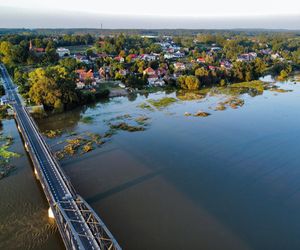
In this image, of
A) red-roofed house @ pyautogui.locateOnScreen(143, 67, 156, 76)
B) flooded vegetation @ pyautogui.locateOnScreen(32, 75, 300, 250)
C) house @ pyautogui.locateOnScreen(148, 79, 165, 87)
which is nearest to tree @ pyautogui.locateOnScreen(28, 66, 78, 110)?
flooded vegetation @ pyautogui.locateOnScreen(32, 75, 300, 250)

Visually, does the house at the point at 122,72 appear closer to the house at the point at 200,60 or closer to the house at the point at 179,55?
the house at the point at 200,60

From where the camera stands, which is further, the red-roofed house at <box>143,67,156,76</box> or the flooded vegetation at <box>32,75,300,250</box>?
the red-roofed house at <box>143,67,156,76</box>

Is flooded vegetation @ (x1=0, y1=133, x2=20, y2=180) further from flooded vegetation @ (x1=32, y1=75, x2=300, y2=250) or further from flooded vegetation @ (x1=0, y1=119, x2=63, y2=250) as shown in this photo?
flooded vegetation @ (x1=32, y1=75, x2=300, y2=250)

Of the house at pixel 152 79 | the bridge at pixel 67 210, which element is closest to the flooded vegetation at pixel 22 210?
the bridge at pixel 67 210

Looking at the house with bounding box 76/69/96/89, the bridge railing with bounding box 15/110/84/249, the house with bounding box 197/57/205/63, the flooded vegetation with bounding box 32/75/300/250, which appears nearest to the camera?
the bridge railing with bounding box 15/110/84/249

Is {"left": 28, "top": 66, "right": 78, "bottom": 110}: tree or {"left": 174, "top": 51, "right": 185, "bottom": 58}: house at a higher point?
{"left": 174, "top": 51, "right": 185, "bottom": 58}: house

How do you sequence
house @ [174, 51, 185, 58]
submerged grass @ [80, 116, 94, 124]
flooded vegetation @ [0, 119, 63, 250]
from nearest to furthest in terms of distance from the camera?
flooded vegetation @ [0, 119, 63, 250], submerged grass @ [80, 116, 94, 124], house @ [174, 51, 185, 58]

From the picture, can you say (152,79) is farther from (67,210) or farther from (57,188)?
(67,210)
